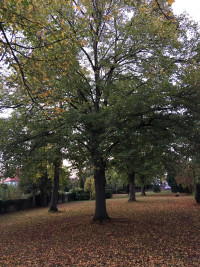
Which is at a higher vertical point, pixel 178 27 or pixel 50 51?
pixel 178 27

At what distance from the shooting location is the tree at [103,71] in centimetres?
666

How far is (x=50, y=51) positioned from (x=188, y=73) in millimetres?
5013

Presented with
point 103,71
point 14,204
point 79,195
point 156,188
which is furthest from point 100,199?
point 156,188

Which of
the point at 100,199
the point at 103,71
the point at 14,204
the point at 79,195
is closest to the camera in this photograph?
the point at 100,199

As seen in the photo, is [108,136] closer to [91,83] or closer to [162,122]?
[162,122]

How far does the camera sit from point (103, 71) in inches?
494

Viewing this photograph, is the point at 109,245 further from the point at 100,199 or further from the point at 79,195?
the point at 79,195

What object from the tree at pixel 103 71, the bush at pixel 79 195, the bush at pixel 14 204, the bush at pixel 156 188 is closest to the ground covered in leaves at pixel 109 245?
the tree at pixel 103 71

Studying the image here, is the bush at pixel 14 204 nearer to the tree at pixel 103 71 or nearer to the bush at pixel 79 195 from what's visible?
the bush at pixel 79 195

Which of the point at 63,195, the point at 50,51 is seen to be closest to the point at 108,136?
the point at 50,51

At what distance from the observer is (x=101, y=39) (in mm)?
11375

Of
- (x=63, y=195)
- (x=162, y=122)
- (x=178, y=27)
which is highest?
(x=178, y=27)

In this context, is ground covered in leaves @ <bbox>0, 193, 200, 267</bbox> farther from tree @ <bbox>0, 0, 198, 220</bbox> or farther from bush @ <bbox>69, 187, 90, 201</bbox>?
bush @ <bbox>69, 187, 90, 201</bbox>

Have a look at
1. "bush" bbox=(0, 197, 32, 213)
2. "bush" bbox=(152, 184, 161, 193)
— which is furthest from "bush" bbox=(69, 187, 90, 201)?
"bush" bbox=(152, 184, 161, 193)
